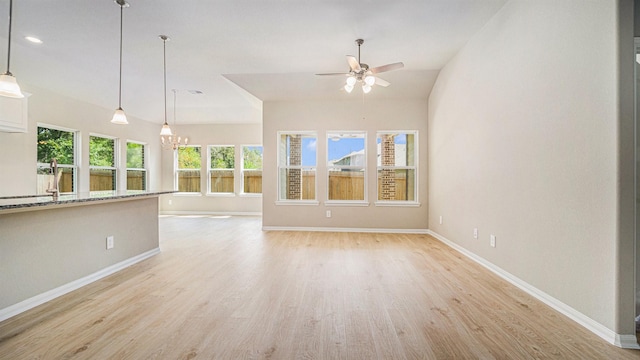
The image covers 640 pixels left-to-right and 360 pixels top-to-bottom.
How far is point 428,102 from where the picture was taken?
18.7 ft

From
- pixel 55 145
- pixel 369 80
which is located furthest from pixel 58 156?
pixel 369 80

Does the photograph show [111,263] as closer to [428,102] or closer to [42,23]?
[42,23]

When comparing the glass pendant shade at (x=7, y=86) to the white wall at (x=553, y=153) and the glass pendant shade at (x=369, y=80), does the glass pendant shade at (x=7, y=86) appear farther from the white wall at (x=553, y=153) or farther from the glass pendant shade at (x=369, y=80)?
the white wall at (x=553, y=153)

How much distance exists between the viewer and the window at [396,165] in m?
5.92

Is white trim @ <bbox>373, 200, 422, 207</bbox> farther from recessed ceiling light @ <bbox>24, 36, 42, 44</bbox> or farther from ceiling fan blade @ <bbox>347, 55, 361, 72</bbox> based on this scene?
recessed ceiling light @ <bbox>24, 36, 42, 44</bbox>

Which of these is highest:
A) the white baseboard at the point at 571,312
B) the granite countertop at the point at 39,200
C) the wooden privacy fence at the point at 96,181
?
the wooden privacy fence at the point at 96,181

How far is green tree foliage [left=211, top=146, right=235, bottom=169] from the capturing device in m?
8.38

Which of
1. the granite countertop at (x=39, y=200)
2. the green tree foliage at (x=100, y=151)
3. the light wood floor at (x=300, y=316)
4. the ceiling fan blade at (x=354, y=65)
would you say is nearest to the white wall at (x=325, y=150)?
the light wood floor at (x=300, y=316)

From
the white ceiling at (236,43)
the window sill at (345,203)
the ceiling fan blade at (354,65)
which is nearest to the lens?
the white ceiling at (236,43)

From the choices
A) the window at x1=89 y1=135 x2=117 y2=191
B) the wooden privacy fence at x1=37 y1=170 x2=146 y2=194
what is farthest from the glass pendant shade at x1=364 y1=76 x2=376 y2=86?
the window at x1=89 y1=135 x2=117 y2=191

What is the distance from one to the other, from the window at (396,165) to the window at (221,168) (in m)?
4.52

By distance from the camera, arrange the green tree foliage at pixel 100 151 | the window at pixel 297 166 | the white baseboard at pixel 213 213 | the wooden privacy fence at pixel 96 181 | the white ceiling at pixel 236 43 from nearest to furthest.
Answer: the white ceiling at pixel 236 43, the wooden privacy fence at pixel 96 181, the window at pixel 297 166, the green tree foliage at pixel 100 151, the white baseboard at pixel 213 213

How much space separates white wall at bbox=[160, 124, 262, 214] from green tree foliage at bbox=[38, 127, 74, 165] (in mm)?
2748

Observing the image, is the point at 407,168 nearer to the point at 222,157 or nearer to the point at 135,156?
the point at 222,157
